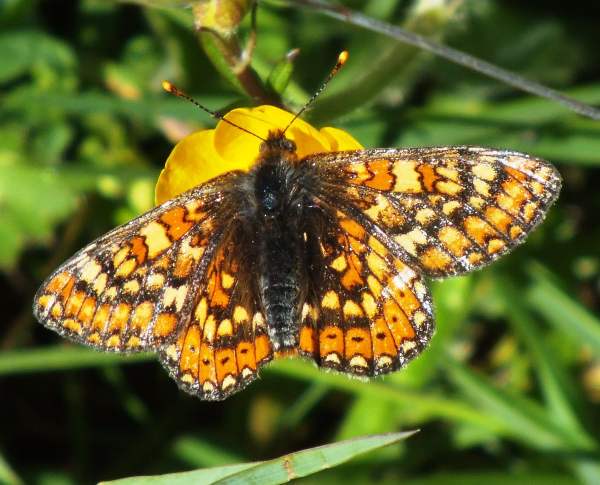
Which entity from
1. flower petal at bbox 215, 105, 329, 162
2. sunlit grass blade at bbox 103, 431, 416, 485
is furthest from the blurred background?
sunlit grass blade at bbox 103, 431, 416, 485

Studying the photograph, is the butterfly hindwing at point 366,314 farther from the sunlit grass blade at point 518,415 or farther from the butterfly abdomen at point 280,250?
the sunlit grass blade at point 518,415

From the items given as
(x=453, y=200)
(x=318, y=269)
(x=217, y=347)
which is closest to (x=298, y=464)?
(x=217, y=347)

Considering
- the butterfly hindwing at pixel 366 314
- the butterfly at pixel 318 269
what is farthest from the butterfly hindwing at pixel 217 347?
the butterfly hindwing at pixel 366 314

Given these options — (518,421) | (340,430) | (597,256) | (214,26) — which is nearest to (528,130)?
(597,256)

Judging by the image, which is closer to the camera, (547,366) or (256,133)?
(256,133)

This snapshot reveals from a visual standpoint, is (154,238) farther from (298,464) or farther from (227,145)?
(298,464)

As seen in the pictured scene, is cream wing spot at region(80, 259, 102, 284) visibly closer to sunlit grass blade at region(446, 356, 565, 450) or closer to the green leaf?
sunlit grass blade at region(446, 356, 565, 450)
